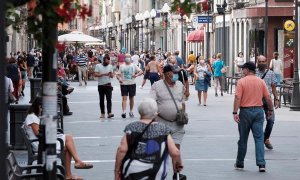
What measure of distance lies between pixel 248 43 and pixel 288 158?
45.7m

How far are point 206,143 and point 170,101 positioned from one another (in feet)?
22.6

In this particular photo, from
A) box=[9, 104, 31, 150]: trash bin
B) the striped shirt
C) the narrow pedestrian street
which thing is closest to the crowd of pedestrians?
the narrow pedestrian street

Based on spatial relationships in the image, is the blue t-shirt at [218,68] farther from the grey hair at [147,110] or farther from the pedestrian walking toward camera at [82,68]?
the grey hair at [147,110]

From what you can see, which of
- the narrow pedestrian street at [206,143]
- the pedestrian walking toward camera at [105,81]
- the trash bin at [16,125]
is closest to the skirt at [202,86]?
the narrow pedestrian street at [206,143]

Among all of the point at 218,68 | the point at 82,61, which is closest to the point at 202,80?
the point at 218,68

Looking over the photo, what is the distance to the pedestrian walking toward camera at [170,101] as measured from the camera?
52.9 ft

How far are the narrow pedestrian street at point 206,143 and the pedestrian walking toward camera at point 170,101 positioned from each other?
1164 mm

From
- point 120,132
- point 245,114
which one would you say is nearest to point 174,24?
point 120,132

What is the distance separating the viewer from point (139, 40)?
12188cm

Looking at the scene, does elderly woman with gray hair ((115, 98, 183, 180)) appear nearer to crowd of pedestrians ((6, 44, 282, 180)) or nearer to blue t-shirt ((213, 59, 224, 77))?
crowd of pedestrians ((6, 44, 282, 180))

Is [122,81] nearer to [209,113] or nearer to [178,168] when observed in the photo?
[209,113]

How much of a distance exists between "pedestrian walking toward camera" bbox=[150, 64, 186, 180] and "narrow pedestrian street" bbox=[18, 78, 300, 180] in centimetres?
116

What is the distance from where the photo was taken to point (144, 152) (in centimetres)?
1118

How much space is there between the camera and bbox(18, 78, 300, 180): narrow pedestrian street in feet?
58.3
